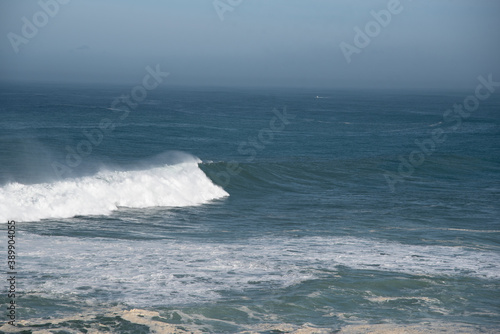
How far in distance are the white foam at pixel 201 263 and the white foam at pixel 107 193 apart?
3031 millimetres

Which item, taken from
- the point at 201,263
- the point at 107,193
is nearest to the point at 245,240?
the point at 201,263

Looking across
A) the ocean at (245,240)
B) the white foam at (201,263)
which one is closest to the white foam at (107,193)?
the ocean at (245,240)

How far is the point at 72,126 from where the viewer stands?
4450cm

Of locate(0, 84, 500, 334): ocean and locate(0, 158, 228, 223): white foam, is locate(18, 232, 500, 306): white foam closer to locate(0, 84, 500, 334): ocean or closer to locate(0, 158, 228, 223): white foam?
locate(0, 84, 500, 334): ocean

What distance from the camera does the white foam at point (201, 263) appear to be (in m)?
10.6

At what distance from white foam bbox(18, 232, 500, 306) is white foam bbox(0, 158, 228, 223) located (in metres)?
3.03

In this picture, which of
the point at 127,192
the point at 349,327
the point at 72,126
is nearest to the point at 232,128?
the point at 72,126

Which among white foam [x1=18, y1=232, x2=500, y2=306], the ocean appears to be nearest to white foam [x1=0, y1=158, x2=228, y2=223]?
the ocean

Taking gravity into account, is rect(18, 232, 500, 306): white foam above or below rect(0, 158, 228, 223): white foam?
below

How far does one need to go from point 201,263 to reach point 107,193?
8912mm

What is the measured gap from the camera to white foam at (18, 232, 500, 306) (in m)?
10.6

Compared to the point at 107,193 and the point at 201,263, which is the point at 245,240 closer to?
the point at 201,263

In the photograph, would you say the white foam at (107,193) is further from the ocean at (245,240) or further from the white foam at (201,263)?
the white foam at (201,263)

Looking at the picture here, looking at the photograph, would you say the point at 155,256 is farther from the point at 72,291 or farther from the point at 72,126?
the point at 72,126
